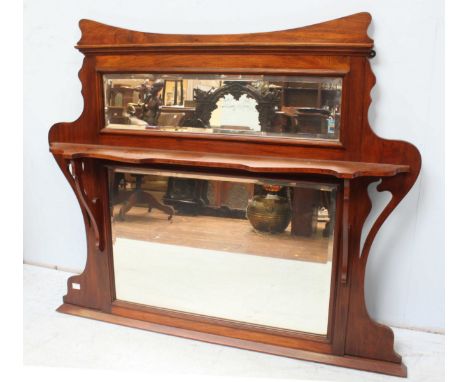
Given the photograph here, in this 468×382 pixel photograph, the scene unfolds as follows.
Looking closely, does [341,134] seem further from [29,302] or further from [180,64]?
[29,302]

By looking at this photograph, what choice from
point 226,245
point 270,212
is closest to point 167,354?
point 226,245

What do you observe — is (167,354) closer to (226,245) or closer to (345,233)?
(226,245)

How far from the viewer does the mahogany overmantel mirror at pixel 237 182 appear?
1501 mm

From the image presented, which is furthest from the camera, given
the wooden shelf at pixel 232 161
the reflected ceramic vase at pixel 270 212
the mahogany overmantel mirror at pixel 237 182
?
the reflected ceramic vase at pixel 270 212

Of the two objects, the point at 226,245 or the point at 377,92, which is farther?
the point at 226,245

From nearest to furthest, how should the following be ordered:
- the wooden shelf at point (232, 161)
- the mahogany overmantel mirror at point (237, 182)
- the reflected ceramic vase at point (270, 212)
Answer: the wooden shelf at point (232, 161) → the mahogany overmantel mirror at point (237, 182) → the reflected ceramic vase at point (270, 212)

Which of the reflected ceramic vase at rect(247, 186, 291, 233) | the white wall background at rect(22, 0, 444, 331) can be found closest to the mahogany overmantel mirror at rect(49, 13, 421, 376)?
the reflected ceramic vase at rect(247, 186, 291, 233)

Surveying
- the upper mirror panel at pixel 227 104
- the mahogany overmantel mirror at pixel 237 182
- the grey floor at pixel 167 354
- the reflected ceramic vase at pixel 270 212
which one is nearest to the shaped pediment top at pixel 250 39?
the mahogany overmantel mirror at pixel 237 182

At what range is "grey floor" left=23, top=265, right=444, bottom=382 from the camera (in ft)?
5.21

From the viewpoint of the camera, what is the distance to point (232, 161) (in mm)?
1500

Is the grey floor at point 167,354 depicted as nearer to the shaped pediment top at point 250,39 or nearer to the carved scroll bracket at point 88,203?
the carved scroll bracket at point 88,203

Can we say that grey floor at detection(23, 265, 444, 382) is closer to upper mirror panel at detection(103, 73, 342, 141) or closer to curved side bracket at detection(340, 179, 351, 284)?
curved side bracket at detection(340, 179, 351, 284)

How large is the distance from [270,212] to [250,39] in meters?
0.63

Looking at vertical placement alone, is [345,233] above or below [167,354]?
above
